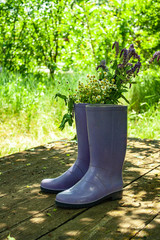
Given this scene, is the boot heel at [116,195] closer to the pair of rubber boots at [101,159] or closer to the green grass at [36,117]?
the pair of rubber boots at [101,159]

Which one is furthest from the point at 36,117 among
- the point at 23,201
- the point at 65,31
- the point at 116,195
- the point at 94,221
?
the point at 94,221

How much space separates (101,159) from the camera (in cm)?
197

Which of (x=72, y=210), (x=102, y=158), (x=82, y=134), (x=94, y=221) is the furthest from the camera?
(x=82, y=134)

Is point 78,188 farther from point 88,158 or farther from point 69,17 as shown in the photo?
point 69,17

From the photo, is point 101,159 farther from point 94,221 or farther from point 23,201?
point 23,201

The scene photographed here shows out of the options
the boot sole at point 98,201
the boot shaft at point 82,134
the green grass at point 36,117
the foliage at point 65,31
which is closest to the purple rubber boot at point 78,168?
the boot shaft at point 82,134

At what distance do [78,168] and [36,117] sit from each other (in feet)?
8.70

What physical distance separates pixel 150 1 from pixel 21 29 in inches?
95.2

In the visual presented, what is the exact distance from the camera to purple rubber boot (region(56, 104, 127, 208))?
6.22 ft

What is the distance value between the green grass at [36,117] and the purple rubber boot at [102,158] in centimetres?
194

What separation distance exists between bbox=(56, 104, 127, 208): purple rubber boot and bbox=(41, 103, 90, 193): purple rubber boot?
15 cm

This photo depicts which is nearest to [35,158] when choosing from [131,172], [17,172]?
[17,172]

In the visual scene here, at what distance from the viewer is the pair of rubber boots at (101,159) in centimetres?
189

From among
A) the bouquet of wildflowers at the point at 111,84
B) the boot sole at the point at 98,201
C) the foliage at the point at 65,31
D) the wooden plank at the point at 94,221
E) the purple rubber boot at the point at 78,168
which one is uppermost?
the foliage at the point at 65,31
